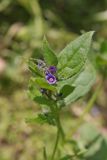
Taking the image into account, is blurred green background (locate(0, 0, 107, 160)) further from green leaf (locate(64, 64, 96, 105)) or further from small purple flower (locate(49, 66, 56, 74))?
small purple flower (locate(49, 66, 56, 74))

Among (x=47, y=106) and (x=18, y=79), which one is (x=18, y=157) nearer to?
(x=18, y=79)

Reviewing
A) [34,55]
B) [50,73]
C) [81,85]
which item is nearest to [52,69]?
[50,73]

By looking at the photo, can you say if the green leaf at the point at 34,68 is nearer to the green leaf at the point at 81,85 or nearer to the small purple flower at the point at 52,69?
the small purple flower at the point at 52,69

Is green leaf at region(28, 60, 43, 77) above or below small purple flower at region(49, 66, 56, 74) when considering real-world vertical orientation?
above

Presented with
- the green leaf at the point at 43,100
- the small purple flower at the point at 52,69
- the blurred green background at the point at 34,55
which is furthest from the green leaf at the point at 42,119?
the blurred green background at the point at 34,55

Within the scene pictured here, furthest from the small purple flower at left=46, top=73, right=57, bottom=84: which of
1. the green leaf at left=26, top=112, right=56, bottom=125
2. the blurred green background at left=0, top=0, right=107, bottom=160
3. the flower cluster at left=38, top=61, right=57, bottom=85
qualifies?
the blurred green background at left=0, top=0, right=107, bottom=160
